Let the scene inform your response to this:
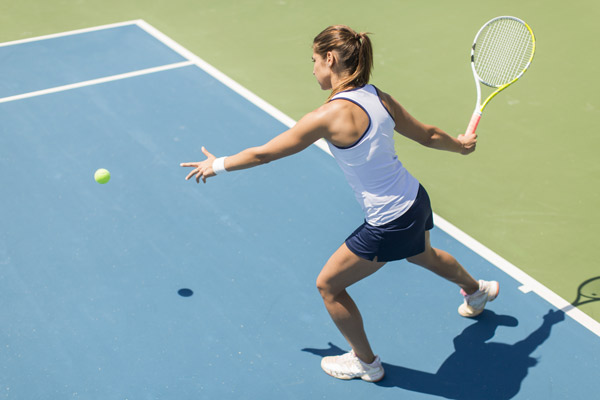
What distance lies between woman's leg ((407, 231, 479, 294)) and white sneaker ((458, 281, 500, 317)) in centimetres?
5

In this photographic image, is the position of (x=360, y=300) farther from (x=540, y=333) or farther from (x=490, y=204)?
(x=490, y=204)

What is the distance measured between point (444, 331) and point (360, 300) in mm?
669

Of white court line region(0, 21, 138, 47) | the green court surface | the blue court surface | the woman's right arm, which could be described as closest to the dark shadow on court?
the blue court surface

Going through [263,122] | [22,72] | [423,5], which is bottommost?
[22,72]

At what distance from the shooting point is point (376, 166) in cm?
378

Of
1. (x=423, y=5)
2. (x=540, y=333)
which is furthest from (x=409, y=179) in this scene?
(x=423, y=5)

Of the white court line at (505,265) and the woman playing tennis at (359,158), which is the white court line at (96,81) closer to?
the white court line at (505,265)

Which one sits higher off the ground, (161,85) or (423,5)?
(423,5)

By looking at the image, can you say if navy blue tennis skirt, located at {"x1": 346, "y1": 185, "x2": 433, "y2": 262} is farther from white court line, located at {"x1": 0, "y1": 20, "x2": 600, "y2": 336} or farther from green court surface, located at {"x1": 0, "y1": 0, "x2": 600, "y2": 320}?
green court surface, located at {"x1": 0, "y1": 0, "x2": 600, "y2": 320}

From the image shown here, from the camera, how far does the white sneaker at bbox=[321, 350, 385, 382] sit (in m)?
4.44

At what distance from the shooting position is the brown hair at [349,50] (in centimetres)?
366

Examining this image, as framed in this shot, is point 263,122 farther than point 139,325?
Yes

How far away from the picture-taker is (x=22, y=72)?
8516mm

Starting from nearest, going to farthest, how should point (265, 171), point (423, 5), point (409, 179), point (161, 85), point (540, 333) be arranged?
point (409, 179) → point (540, 333) → point (265, 171) → point (161, 85) → point (423, 5)
